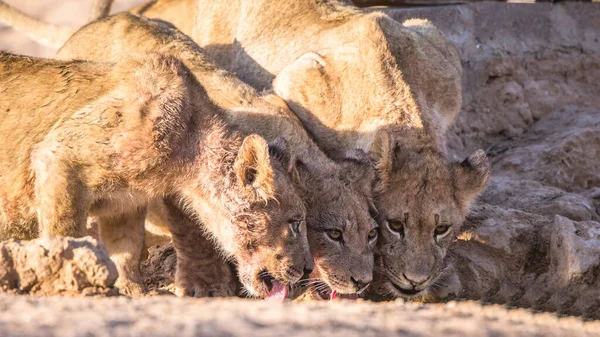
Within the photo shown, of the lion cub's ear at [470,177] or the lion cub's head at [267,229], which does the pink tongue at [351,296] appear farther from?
the lion cub's ear at [470,177]

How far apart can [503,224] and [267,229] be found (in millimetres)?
2655

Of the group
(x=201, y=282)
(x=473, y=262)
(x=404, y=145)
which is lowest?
(x=473, y=262)

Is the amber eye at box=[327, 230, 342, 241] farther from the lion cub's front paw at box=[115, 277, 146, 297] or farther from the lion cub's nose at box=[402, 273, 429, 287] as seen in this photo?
the lion cub's front paw at box=[115, 277, 146, 297]

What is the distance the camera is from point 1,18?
1141 cm

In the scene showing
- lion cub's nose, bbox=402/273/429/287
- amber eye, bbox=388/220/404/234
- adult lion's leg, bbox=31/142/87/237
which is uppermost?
adult lion's leg, bbox=31/142/87/237

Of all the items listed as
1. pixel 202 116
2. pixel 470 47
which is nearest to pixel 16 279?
pixel 202 116

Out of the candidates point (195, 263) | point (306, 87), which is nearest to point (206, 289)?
point (195, 263)

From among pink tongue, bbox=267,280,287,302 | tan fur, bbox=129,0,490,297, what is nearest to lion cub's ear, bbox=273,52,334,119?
tan fur, bbox=129,0,490,297

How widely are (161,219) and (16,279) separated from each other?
8.24 ft

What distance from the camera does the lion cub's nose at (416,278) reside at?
7008 millimetres

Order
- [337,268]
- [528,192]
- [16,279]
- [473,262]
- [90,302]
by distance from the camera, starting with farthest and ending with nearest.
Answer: [528,192] < [473,262] < [337,268] < [16,279] < [90,302]

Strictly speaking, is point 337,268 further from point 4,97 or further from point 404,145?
point 4,97

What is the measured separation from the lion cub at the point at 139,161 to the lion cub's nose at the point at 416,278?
92 cm

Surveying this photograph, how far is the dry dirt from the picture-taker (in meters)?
4.44
